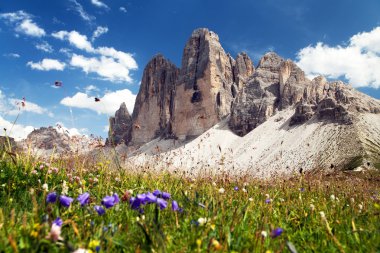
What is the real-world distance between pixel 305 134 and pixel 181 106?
7069cm

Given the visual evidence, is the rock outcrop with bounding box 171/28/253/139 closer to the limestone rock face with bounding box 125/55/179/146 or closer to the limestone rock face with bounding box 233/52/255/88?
the limestone rock face with bounding box 233/52/255/88

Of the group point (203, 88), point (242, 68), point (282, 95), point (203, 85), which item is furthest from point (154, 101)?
point (282, 95)

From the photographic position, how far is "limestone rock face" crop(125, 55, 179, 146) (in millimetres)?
163750

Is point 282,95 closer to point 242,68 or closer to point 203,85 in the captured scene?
point 203,85

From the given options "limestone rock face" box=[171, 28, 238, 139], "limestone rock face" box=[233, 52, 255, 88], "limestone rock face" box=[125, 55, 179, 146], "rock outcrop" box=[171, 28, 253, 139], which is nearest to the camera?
"limestone rock face" box=[171, 28, 238, 139]

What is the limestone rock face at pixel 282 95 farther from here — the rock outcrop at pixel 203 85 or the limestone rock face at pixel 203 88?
the limestone rock face at pixel 203 88

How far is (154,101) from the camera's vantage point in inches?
6624

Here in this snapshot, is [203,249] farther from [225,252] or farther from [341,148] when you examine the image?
[341,148]

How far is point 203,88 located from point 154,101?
1547 inches

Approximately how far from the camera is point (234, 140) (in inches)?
4555

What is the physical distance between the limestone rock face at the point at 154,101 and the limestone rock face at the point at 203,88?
16591 mm

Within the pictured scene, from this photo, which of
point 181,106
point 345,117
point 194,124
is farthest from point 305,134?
point 181,106

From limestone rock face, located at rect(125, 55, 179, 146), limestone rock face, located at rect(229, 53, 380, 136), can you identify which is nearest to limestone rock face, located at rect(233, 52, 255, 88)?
limestone rock face, located at rect(229, 53, 380, 136)

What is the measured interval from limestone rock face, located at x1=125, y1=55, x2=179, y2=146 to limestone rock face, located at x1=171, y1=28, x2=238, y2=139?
1659 cm
